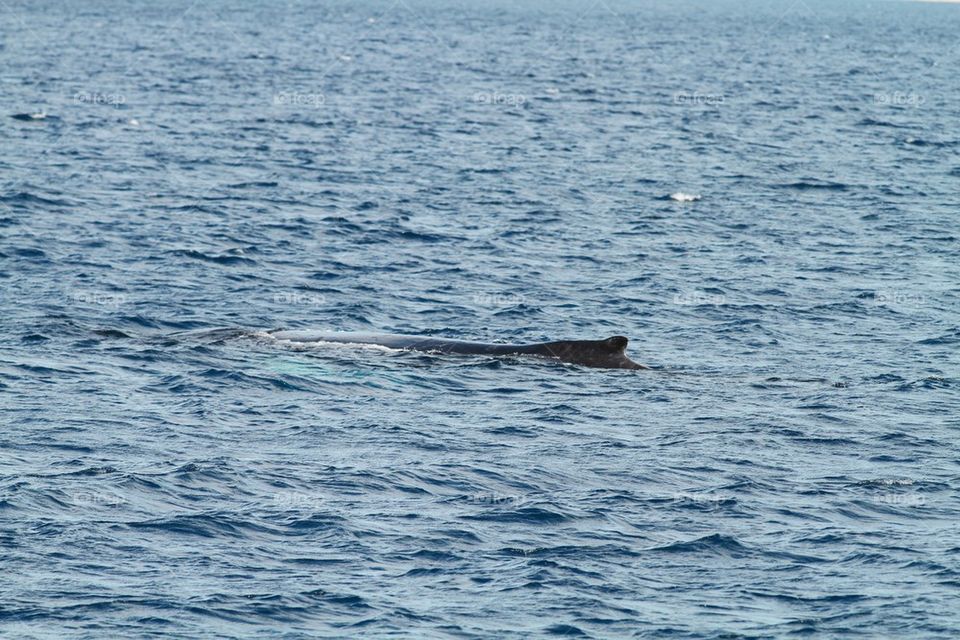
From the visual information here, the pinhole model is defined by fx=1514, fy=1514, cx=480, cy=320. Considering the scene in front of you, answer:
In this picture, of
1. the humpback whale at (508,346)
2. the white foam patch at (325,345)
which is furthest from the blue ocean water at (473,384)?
the humpback whale at (508,346)

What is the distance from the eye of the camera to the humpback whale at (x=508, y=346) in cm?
3353

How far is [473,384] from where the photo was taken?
3203cm

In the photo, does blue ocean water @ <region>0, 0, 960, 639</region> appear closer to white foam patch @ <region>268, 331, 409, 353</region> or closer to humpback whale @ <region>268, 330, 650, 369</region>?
white foam patch @ <region>268, 331, 409, 353</region>

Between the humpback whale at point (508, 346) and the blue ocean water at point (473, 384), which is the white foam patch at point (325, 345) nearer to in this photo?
the humpback whale at point (508, 346)

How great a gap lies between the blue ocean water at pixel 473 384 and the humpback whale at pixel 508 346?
0.54 m

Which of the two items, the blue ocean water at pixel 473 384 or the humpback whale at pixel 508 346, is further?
the humpback whale at pixel 508 346

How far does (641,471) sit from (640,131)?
182 ft

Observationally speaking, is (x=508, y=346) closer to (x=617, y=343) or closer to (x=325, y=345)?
(x=617, y=343)

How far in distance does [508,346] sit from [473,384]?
2758 millimetres

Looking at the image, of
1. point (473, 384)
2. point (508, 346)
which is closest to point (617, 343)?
point (508, 346)

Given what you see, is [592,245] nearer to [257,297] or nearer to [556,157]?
[257,297]

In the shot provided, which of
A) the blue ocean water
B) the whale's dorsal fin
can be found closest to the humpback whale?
the whale's dorsal fin

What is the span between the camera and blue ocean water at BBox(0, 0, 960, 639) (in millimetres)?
21109

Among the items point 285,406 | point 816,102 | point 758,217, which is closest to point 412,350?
point 285,406
